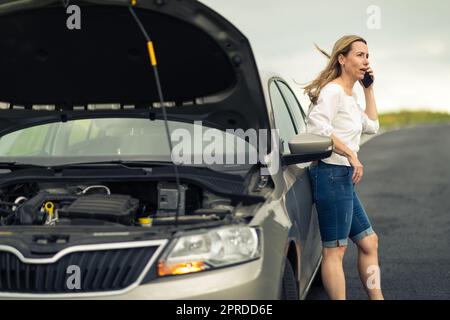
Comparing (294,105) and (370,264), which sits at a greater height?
(294,105)

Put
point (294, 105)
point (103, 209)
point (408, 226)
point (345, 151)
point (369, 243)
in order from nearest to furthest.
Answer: point (103, 209) → point (345, 151) → point (369, 243) → point (294, 105) → point (408, 226)

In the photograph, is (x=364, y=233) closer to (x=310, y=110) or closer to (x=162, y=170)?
(x=310, y=110)

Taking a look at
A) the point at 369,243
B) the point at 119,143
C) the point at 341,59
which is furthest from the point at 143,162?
the point at 369,243

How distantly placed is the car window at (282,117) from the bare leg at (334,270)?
2.41ft

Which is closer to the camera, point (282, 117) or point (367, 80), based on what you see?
point (367, 80)

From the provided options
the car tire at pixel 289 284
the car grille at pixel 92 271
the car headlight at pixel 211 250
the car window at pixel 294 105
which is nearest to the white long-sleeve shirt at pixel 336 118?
the car window at pixel 294 105

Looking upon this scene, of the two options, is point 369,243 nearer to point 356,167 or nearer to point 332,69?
point 356,167

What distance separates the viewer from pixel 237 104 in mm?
4887

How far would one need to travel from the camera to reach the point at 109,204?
4.41 m

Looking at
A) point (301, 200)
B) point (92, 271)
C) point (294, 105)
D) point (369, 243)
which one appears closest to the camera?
point (92, 271)

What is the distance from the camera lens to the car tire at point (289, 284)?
4.35 metres

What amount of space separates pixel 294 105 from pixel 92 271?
3358mm

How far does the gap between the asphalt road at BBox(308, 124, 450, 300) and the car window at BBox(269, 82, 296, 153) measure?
1381 millimetres
